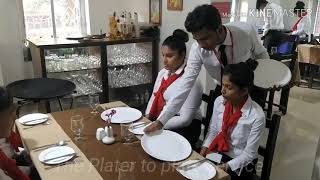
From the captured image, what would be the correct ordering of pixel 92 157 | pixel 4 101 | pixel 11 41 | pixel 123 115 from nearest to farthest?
1. pixel 4 101
2. pixel 92 157
3. pixel 123 115
4. pixel 11 41

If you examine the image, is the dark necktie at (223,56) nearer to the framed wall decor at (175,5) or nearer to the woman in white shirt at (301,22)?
the framed wall decor at (175,5)

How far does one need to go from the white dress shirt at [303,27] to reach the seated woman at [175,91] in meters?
4.92

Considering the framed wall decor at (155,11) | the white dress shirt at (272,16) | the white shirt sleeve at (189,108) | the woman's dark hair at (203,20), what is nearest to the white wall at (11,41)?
the framed wall decor at (155,11)

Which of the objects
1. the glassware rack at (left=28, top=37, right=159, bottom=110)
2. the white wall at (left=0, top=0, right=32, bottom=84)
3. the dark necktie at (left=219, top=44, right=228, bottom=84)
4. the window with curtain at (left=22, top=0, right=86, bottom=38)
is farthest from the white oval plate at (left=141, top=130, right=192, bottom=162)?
the window with curtain at (left=22, top=0, right=86, bottom=38)

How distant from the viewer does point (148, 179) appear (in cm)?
125

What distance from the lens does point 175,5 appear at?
297 cm

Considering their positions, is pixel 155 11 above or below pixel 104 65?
A: above

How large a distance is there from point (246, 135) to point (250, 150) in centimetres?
10

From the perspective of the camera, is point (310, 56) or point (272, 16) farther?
point (272, 16)

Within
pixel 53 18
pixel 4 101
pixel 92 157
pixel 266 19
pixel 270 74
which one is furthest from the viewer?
pixel 266 19

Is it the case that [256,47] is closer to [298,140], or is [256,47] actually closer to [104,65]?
[298,140]

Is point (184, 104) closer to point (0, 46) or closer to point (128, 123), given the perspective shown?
point (128, 123)

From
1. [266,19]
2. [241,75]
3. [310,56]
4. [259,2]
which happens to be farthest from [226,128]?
[266,19]

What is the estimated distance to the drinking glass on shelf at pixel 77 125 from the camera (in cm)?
164
